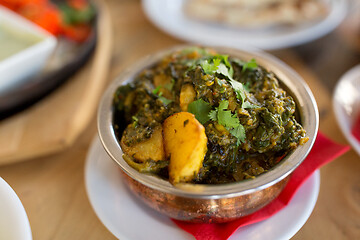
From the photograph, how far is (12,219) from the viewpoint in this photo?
1420mm

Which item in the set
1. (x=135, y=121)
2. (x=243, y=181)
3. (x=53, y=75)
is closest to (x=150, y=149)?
(x=135, y=121)

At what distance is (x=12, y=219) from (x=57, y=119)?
1.03m

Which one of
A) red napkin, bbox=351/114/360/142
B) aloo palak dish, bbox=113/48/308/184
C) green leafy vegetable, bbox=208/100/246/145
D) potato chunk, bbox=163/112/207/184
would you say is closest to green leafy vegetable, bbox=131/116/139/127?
aloo palak dish, bbox=113/48/308/184

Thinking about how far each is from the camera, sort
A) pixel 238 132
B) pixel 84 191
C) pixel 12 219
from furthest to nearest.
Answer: pixel 84 191 → pixel 238 132 → pixel 12 219

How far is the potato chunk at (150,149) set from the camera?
1.56 meters

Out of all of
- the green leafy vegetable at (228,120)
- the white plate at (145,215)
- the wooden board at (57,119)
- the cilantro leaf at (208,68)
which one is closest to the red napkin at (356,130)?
the white plate at (145,215)

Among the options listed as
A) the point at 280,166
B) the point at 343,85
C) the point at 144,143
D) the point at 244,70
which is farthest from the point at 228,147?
the point at 343,85

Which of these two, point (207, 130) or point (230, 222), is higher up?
point (207, 130)

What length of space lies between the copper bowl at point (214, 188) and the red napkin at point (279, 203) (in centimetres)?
5

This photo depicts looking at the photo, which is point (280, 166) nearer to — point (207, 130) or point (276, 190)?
point (276, 190)

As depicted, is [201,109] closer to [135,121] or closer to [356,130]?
[135,121]

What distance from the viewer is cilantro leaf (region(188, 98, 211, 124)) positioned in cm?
158

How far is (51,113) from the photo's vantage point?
2.40 metres

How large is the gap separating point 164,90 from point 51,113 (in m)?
1.00
